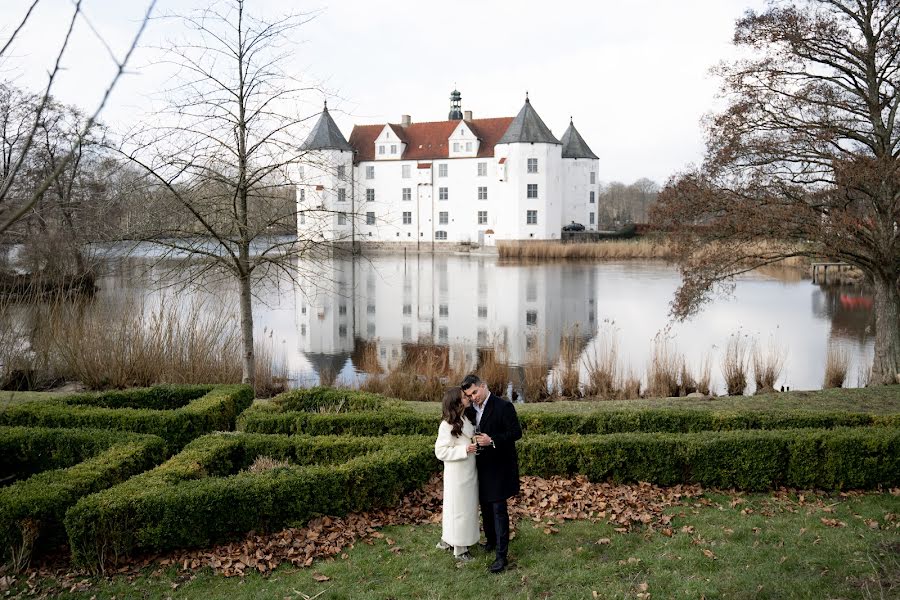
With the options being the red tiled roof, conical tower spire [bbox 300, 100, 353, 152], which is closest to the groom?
conical tower spire [bbox 300, 100, 353, 152]

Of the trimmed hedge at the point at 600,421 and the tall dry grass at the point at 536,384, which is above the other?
the trimmed hedge at the point at 600,421

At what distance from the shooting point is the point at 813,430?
21.5ft

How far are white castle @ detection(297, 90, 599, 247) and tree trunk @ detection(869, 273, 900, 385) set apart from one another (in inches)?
1511

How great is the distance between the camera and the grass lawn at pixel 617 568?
429cm

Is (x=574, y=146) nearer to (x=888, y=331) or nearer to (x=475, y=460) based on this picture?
(x=888, y=331)

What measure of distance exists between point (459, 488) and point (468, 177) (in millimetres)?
47736

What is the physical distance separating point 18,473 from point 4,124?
14577 millimetres

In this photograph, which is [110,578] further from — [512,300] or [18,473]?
[512,300]

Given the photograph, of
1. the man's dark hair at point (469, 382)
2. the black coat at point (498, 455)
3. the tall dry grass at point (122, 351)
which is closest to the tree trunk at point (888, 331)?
the black coat at point (498, 455)

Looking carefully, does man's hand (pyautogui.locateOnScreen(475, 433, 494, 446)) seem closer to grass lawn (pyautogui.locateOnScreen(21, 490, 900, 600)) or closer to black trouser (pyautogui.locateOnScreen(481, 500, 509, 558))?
black trouser (pyautogui.locateOnScreen(481, 500, 509, 558))

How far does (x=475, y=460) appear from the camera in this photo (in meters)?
4.78

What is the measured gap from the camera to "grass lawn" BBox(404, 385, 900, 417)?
8352 millimetres

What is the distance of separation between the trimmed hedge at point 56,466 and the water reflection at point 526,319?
3.70 metres

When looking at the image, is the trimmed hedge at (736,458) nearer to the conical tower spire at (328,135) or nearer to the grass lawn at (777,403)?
the grass lawn at (777,403)
